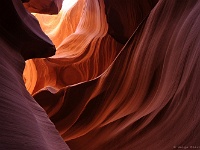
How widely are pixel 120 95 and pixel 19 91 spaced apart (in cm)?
132

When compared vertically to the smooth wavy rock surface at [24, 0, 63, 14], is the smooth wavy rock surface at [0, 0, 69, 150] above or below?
below

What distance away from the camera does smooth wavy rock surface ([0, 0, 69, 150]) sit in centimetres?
96

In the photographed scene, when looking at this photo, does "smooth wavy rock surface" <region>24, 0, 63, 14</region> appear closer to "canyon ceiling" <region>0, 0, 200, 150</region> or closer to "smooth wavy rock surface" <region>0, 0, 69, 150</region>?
"canyon ceiling" <region>0, 0, 200, 150</region>

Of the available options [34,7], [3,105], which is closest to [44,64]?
[34,7]

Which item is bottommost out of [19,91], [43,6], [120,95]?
[120,95]

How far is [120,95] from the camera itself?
2.44 m

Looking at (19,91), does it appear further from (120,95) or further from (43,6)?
(43,6)

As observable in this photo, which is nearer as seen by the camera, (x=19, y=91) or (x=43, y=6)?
(x=19, y=91)

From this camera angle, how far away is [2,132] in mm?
897

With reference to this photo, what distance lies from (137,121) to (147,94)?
0.39 meters

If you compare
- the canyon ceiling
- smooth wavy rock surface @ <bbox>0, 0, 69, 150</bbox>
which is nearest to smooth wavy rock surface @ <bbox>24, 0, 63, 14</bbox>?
the canyon ceiling

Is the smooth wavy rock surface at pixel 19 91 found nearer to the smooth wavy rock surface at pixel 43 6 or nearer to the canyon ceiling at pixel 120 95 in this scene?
the canyon ceiling at pixel 120 95

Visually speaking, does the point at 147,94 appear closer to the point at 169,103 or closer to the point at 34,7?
the point at 169,103

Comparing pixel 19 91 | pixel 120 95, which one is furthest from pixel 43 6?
pixel 19 91
